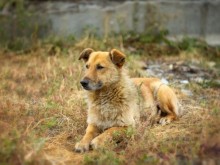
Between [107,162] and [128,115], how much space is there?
1.36 metres

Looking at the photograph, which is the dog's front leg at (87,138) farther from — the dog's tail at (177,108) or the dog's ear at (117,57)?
the dog's tail at (177,108)

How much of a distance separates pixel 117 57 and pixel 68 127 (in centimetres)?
119

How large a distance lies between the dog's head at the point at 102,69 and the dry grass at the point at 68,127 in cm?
76

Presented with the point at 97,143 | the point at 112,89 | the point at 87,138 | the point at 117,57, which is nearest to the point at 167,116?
the point at 112,89

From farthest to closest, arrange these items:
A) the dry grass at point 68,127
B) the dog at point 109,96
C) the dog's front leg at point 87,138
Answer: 1. the dog at point 109,96
2. the dog's front leg at point 87,138
3. the dry grass at point 68,127

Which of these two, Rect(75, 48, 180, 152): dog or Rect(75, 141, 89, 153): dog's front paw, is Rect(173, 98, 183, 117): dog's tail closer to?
Rect(75, 48, 180, 152): dog

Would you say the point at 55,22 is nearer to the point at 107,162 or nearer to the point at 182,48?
the point at 182,48

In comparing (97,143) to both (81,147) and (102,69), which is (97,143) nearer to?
(81,147)

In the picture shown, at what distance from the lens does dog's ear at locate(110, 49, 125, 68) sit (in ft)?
25.9

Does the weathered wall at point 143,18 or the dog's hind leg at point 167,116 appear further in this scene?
the weathered wall at point 143,18

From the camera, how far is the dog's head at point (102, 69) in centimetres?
769

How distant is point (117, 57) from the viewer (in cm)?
790

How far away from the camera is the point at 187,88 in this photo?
34.9 feet

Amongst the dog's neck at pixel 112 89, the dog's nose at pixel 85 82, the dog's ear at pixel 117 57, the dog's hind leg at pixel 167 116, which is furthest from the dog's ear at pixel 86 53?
the dog's hind leg at pixel 167 116
